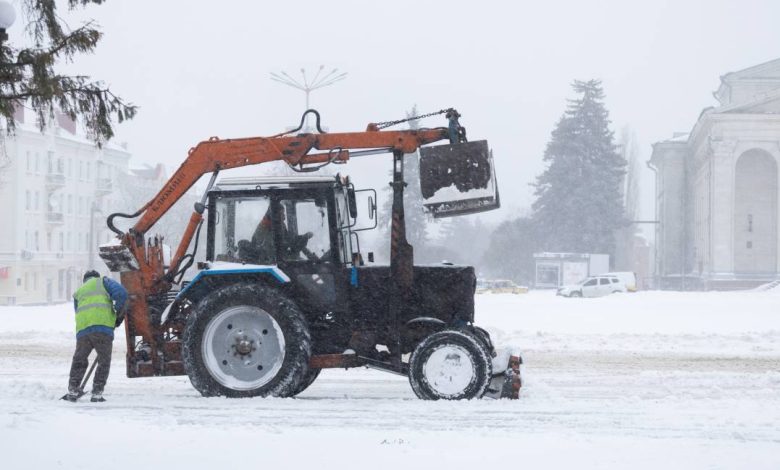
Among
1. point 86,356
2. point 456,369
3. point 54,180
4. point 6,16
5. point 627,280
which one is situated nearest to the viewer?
point 6,16

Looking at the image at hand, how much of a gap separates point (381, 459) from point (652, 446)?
2.28 meters

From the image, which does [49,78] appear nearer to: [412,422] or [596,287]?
[412,422]

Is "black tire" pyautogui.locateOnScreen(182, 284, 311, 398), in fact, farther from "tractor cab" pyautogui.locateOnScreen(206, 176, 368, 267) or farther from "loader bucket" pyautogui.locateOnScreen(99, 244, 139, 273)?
"loader bucket" pyautogui.locateOnScreen(99, 244, 139, 273)

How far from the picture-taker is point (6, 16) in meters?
10.0

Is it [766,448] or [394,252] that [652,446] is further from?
[394,252]

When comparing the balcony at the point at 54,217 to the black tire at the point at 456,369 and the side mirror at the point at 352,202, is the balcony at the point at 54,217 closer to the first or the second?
the side mirror at the point at 352,202

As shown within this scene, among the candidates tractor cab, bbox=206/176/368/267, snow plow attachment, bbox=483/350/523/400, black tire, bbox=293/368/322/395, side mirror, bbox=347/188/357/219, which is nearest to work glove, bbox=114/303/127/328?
tractor cab, bbox=206/176/368/267

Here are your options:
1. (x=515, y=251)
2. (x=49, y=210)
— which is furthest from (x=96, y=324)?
(x=49, y=210)

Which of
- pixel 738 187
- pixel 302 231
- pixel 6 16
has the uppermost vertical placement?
pixel 738 187

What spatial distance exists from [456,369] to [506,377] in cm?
63

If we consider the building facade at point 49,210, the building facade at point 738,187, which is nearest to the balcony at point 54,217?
the building facade at point 49,210

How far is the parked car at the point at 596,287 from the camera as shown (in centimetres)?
5844

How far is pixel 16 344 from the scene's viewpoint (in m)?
20.9

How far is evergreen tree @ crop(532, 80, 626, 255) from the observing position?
7325 centimetres
